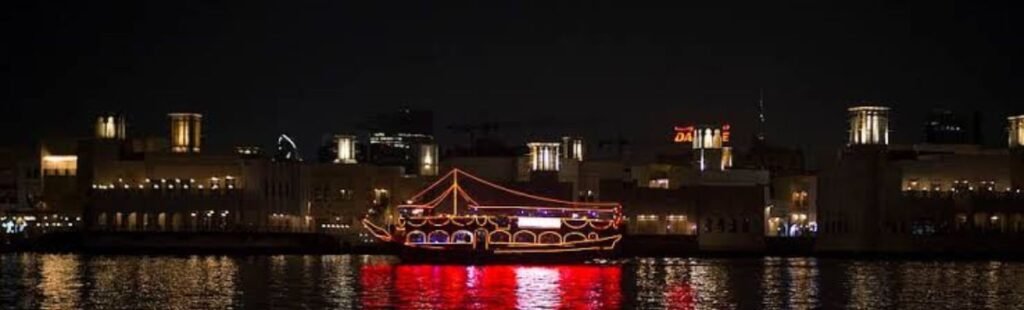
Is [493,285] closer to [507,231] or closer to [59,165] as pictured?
[507,231]

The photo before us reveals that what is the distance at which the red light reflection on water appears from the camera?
237ft

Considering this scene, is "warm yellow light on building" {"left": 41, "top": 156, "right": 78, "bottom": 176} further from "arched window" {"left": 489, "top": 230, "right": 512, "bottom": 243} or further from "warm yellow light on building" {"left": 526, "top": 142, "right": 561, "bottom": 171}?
"arched window" {"left": 489, "top": 230, "right": 512, "bottom": 243}

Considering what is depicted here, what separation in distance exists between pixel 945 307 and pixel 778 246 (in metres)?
55.2

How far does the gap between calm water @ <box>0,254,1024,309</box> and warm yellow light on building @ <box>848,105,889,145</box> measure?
33.8 feet

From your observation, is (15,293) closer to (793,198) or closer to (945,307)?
(945,307)

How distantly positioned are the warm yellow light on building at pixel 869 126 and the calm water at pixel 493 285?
1031 cm

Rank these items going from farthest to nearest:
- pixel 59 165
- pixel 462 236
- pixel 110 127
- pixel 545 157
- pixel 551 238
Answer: pixel 545 157 < pixel 59 165 < pixel 110 127 < pixel 551 238 < pixel 462 236

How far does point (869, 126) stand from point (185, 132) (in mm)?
43078

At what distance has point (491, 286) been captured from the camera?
3273 inches

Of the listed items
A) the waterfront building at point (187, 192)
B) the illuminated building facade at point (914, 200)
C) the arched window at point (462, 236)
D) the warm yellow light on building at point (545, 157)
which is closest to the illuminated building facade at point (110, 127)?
the waterfront building at point (187, 192)

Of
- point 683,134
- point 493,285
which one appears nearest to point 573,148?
point 683,134

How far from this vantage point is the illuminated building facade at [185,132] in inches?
5094

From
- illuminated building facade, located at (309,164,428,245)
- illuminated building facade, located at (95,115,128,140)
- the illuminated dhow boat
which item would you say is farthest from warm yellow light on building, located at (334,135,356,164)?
the illuminated dhow boat

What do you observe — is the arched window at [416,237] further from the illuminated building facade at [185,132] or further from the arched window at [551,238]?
the illuminated building facade at [185,132]
